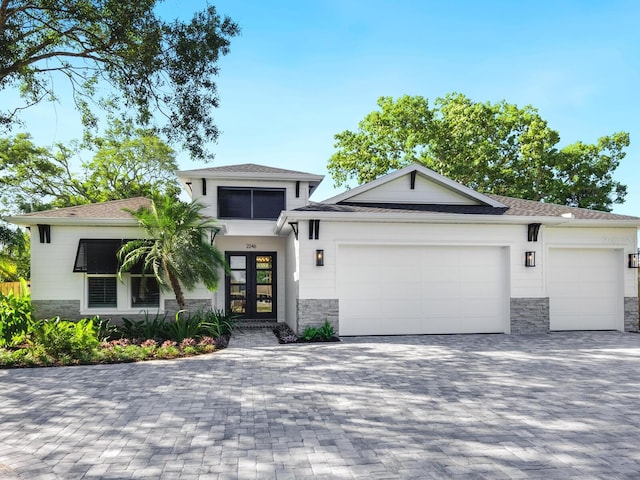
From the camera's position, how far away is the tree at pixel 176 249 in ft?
33.6

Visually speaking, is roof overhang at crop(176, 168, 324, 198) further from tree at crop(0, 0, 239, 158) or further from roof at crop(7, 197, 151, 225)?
tree at crop(0, 0, 239, 158)

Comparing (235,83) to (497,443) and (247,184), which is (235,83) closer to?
(247,184)

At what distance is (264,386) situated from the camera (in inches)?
244

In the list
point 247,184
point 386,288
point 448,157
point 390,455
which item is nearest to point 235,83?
point 247,184

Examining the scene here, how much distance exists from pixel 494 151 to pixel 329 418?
922 inches

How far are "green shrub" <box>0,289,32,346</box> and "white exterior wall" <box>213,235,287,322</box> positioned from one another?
558 cm

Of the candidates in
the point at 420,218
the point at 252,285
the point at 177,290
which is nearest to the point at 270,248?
the point at 252,285

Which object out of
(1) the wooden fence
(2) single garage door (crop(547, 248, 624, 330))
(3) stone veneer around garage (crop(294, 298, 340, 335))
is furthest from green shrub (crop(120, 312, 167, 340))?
(2) single garage door (crop(547, 248, 624, 330))

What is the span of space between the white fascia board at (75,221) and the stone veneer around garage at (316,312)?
17.5 ft

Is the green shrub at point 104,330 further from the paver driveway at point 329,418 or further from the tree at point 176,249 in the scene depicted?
the paver driveway at point 329,418

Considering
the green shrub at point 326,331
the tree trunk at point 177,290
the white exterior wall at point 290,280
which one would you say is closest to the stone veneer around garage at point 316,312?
the green shrub at point 326,331

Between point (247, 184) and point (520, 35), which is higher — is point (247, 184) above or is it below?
below

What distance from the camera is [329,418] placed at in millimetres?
4828

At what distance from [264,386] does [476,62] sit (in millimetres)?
13940
